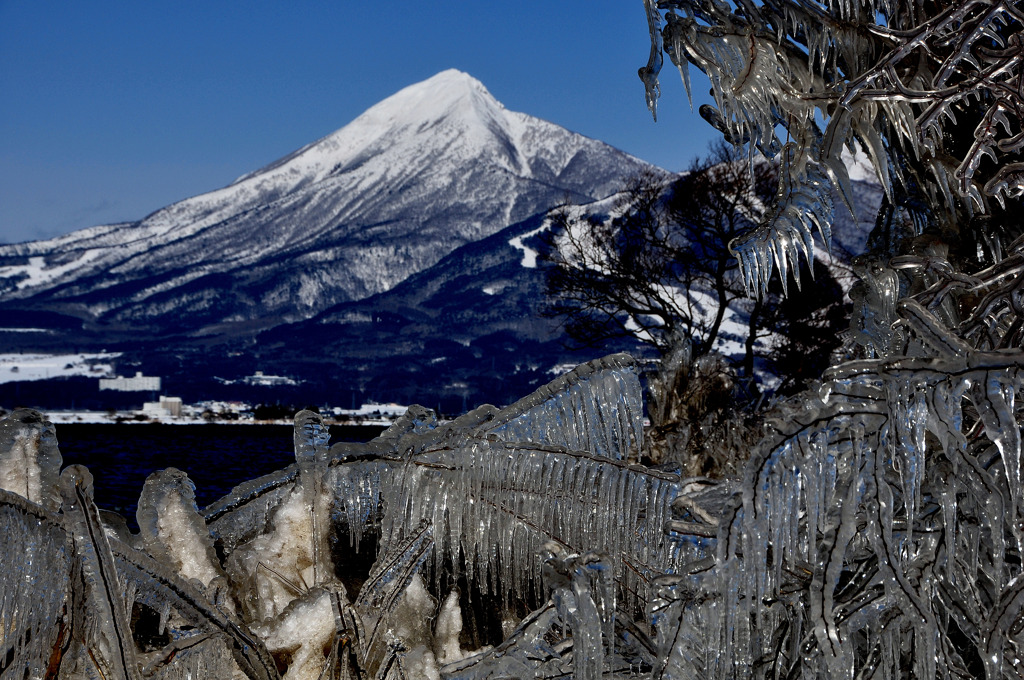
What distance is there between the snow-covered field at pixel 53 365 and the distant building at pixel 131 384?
7.29 meters

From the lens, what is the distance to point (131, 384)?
301 feet

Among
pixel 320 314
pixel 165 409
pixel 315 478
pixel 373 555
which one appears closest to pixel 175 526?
pixel 315 478

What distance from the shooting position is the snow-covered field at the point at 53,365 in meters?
103

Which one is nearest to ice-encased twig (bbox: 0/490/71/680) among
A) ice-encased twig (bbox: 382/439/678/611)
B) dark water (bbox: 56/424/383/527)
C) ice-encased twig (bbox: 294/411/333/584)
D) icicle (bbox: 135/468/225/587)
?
icicle (bbox: 135/468/225/587)

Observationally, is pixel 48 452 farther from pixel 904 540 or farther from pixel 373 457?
pixel 904 540

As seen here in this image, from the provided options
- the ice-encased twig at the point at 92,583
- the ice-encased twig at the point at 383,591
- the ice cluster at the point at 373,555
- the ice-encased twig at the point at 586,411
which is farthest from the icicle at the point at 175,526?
the ice-encased twig at the point at 586,411

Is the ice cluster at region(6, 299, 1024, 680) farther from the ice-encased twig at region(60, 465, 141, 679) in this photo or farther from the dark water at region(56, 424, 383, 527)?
the dark water at region(56, 424, 383, 527)

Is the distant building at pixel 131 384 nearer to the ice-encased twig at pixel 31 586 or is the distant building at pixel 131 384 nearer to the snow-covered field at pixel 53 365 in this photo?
the snow-covered field at pixel 53 365

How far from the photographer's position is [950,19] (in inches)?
124

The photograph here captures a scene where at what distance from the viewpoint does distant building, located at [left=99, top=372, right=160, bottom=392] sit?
86.6m

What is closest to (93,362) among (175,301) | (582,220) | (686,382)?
(175,301)

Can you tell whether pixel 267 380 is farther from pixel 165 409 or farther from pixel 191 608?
pixel 191 608

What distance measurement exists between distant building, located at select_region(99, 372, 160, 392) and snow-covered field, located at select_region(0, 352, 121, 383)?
23.9ft

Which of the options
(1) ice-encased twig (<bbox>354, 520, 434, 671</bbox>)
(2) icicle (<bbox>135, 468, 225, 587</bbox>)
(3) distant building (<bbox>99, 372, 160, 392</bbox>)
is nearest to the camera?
(1) ice-encased twig (<bbox>354, 520, 434, 671</bbox>)
